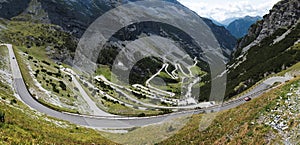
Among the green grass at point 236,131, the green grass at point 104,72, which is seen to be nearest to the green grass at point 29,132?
the green grass at point 236,131

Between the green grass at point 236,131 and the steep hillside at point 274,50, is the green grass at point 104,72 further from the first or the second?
the green grass at point 236,131

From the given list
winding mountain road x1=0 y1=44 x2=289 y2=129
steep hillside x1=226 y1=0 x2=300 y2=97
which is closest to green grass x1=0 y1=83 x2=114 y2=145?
winding mountain road x1=0 y1=44 x2=289 y2=129

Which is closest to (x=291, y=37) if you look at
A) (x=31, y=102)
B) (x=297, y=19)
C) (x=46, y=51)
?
(x=297, y=19)

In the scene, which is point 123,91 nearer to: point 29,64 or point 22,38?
point 29,64

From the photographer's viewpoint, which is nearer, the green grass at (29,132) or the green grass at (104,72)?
the green grass at (29,132)

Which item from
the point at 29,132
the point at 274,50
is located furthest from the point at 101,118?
the point at 274,50

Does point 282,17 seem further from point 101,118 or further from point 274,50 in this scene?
point 101,118

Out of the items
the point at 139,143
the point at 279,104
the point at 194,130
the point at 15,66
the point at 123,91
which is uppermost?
the point at 279,104

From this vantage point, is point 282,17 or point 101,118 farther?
point 282,17
